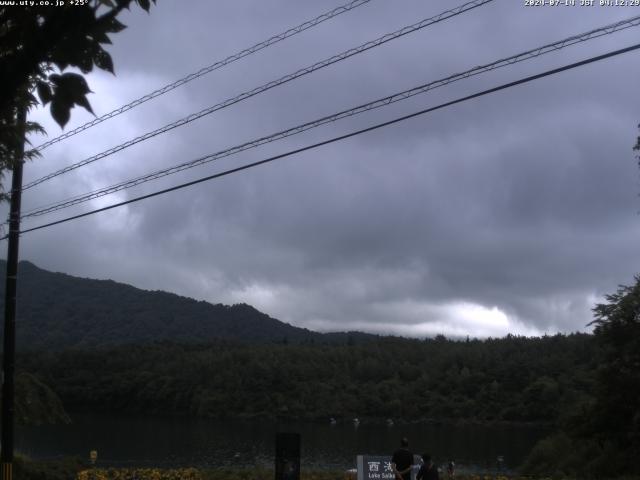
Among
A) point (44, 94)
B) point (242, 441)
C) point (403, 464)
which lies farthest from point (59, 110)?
point (242, 441)

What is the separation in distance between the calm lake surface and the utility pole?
20156 mm

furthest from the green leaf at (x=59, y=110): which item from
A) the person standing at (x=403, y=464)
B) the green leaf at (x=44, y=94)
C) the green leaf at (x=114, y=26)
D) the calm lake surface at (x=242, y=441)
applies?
the calm lake surface at (x=242, y=441)

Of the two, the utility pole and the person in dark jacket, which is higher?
the utility pole

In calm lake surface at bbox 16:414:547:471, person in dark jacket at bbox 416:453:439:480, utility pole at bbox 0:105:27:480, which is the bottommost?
calm lake surface at bbox 16:414:547:471

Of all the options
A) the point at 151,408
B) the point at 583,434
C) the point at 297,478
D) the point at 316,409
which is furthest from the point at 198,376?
the point at 297,478

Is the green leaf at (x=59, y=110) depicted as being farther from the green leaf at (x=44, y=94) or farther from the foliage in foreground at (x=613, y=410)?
the foliage in foreground at (x=613, y=410)

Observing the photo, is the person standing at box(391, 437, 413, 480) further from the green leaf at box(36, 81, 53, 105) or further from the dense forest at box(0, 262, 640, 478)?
the dense forest at box(0, 262, 640, 478)

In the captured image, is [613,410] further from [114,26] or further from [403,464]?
[114,26]

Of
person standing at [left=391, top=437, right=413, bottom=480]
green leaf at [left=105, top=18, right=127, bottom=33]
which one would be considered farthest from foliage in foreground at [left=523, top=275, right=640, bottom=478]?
green leaf at [left=105, top=18, right=127, bottom=33]

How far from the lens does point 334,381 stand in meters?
108

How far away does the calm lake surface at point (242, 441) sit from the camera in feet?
148

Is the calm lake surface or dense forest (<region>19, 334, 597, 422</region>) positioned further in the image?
Result: dense forest (<region>19, 334, 597, 422</region>)

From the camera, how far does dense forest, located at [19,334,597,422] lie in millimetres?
91250

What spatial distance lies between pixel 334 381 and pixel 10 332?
93697mm
